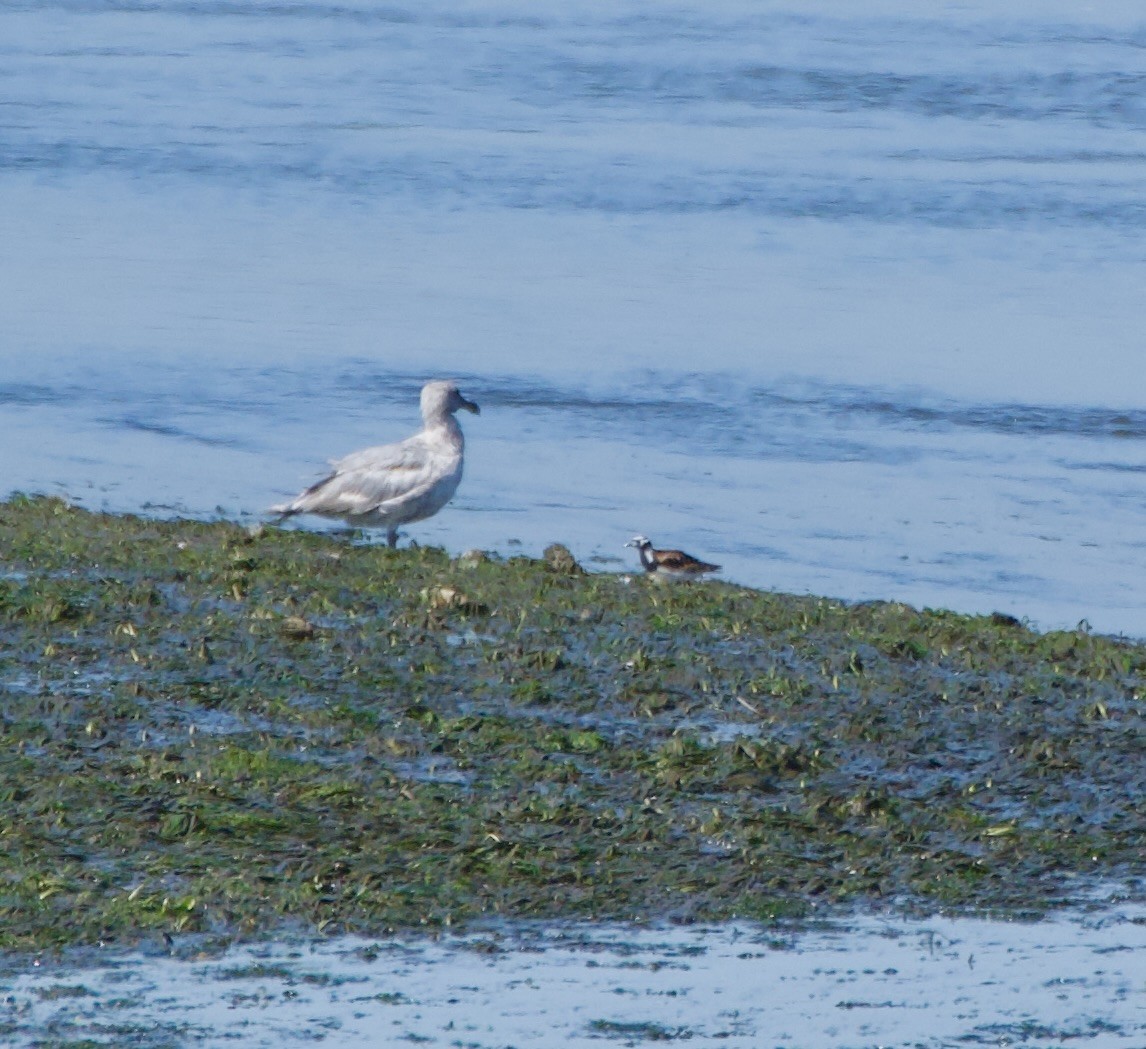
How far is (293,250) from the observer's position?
21.3m

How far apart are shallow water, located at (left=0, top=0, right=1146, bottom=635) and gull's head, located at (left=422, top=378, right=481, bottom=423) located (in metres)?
0.68

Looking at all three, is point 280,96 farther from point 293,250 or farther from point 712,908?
point 712,908

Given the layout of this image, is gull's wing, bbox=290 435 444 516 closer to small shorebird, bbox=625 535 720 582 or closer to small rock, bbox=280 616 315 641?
small shorebird, bbox=625 535 720 582

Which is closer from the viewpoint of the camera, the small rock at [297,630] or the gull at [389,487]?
the small rock at [297,630]

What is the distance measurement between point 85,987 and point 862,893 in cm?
211

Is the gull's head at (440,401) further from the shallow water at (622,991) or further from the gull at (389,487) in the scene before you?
the shallow water at (622,991)

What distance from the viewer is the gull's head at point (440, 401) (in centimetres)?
1233

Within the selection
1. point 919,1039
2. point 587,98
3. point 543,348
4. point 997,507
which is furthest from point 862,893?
point 587,98

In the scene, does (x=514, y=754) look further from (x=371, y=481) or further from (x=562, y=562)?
(x=371, y=481)

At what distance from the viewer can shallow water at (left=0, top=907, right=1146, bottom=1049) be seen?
510 cm

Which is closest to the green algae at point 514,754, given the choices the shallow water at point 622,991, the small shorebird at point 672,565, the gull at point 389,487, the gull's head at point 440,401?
the shallow water at point 622,991

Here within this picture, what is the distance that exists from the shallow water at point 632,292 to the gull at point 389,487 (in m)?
0.58

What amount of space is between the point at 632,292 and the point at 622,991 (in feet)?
47.3

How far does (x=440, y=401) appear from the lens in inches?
487
